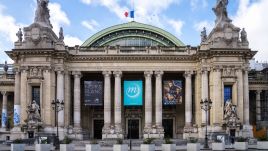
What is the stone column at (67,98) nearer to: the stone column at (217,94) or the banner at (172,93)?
the banner at (172,93)

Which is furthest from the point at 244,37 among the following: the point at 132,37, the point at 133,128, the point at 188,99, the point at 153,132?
the point at 132,37

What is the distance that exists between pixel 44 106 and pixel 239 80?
2808 cm

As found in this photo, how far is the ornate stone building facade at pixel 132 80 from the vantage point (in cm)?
6906

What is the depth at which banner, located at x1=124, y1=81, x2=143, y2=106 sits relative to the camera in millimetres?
73812

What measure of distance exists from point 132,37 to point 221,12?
69.5 feet

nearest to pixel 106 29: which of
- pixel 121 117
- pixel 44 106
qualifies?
pixel 121 117

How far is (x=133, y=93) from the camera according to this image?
73812mm

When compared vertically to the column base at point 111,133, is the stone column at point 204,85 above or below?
above

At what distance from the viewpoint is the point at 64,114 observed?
7125 centimetres

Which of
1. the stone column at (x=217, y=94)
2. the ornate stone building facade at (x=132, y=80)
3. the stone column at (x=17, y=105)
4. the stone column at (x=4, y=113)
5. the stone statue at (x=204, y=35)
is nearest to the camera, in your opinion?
the stone column at (x=217, y=94)

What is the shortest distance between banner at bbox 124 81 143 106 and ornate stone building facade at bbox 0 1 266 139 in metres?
0.41

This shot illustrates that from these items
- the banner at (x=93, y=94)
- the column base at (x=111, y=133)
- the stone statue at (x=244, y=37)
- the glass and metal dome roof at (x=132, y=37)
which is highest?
the glass and metal dome roof at (x=132, y=37)

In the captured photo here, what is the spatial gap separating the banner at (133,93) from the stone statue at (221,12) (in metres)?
15.3

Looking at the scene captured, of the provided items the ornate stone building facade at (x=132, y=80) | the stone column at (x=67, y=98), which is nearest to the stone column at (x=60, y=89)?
the ornate stone building facade at (x=132, y=80)
